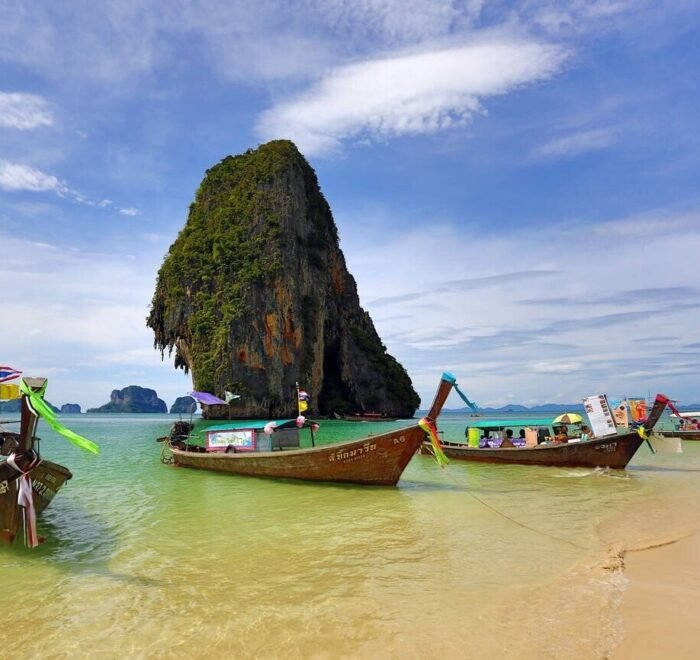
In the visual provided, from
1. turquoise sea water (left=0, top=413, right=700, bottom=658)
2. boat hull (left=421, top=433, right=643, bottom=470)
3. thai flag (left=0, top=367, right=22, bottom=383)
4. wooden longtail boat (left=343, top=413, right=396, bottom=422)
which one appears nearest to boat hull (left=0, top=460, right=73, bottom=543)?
turquoise sea water (left=0, top=413, right=700, bottom=658)

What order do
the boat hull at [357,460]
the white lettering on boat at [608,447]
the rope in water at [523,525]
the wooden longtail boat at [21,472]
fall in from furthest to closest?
the white lettering on boat at [608,447]
the boat hull at [357,460]
the rope in water at [523,525]
the wooden longtail boat at [21,472]

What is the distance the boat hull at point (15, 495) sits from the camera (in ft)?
25.4

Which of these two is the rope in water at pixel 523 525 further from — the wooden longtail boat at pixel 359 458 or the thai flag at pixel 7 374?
the thai flag at pixel 7 374

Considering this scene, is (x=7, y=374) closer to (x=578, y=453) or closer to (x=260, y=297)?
(x=578, y=453)

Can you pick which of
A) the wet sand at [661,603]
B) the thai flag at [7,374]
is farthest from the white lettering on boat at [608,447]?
the thai flag at [7,374]

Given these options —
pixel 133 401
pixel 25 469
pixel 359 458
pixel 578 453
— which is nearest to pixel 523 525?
pixel 359 458

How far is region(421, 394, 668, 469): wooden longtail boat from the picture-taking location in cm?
1722

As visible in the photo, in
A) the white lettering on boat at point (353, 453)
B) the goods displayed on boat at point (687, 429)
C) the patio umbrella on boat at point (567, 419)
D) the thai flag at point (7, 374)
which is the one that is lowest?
the goods displayed on boat at point (687, 429)

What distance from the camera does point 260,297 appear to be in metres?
55.0

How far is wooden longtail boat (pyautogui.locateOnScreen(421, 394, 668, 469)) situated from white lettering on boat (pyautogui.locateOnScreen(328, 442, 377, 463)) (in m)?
8.28

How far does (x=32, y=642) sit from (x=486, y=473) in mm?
14814

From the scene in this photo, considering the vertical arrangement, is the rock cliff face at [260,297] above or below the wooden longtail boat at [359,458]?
above

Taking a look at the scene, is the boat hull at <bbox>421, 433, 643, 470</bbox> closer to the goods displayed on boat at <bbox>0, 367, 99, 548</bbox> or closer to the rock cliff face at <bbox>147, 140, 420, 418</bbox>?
the goods displayed on boat at <bbox>0, 367, 99, 548</bbox>

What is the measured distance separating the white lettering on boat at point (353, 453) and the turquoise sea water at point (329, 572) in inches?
30.6
